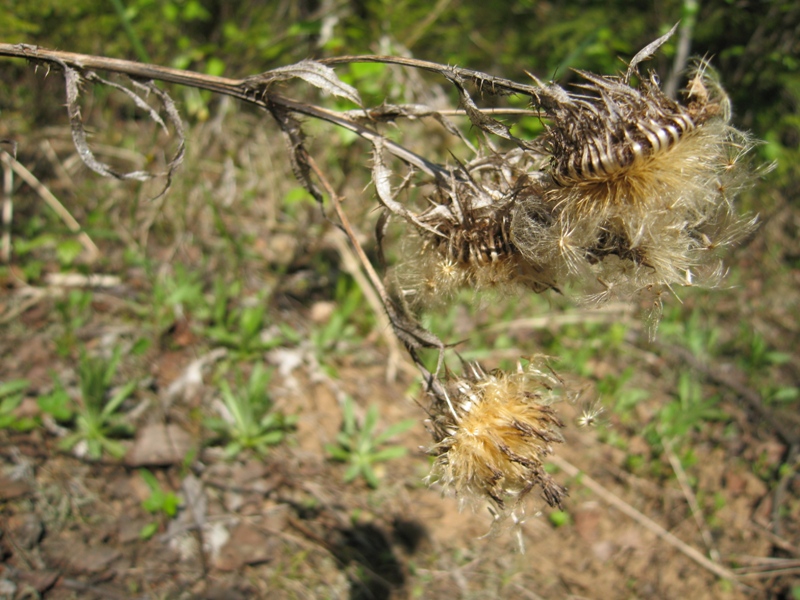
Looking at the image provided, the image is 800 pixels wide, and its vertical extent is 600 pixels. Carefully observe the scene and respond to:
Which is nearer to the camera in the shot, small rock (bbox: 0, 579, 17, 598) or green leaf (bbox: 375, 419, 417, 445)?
small rock (bbox: 0, 579, 17, 598)

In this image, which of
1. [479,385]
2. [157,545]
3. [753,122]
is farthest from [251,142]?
[753,122]

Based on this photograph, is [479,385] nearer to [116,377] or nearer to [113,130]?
[116,377]

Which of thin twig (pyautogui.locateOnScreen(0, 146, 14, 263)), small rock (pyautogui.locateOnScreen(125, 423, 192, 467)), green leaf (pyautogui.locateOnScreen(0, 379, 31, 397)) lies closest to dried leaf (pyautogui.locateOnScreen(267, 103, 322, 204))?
small rock (pyautogui.locateOnScreen(125, 423, 192, 467))

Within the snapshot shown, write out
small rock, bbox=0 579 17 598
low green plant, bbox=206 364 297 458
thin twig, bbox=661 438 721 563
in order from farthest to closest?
1. thin twig, bbox=661 438 721 563
2. low green plant, bbox=206 364 297 458
3. small rock, bbox=0 579 17 598

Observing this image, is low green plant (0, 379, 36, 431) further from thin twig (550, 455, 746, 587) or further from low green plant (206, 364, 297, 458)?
thin twig (550, 455, 746, 587)

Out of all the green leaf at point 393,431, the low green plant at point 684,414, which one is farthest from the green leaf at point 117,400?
the low green plant at point 684,414

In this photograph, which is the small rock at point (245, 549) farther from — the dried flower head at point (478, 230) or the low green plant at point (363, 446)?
the dried flower head at point (478, 230)
